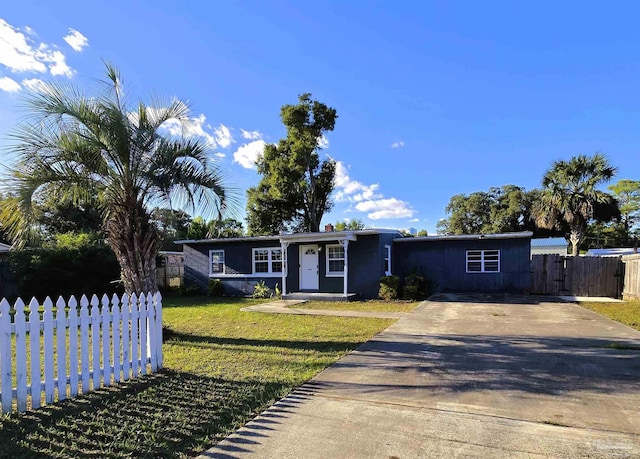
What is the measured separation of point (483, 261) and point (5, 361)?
16.0 metres

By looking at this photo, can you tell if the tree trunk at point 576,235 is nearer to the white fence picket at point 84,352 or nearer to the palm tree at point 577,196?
the palm tree at point 577,196

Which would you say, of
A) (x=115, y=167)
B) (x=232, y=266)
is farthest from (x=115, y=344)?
(x=232, y=266)

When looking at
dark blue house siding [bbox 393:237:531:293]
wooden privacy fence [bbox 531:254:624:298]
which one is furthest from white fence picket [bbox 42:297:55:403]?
wooden privacy fence [bbox 531:254:624:298]

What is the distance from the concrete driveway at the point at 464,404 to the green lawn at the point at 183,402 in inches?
12.8

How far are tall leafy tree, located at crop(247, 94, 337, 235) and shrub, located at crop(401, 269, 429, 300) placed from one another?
1154 centimetres

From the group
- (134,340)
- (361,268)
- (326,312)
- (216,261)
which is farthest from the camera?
(216,261)

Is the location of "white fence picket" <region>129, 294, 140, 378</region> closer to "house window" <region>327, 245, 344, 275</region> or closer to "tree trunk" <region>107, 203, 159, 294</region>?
"tree trunk" <region>107, 203, 159, 294</region>

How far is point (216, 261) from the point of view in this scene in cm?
1845

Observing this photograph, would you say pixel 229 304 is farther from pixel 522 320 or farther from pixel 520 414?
pixel 520 414

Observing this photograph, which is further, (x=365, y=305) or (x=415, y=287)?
(x=415, y=287)

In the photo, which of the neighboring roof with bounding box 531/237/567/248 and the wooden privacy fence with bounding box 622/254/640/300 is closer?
the wooden privacy fence with bounding box 622/254/640/300

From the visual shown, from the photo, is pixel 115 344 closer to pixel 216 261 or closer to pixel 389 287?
pixel 389 287

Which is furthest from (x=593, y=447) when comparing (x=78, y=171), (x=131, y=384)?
(x=78, y=171)

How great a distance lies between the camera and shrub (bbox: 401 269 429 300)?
14.7 m
